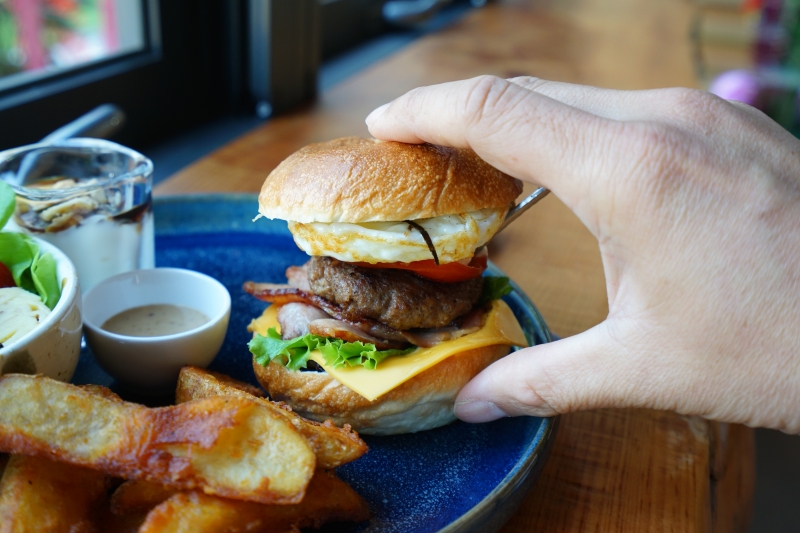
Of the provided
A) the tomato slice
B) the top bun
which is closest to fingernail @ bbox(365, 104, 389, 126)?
the top bun

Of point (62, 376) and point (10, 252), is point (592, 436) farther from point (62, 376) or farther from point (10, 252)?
point (10, 252)

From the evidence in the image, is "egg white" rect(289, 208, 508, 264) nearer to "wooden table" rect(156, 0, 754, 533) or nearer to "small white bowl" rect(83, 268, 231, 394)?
"small white bowl" rect(83, 268, 231, 394)

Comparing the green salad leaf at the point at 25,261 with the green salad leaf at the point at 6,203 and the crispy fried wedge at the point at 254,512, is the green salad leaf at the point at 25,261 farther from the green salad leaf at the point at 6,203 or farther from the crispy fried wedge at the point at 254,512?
the crispy fried wedge at the point at 254,512

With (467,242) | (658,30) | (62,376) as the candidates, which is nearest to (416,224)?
(467,242)

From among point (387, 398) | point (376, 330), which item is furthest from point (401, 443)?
point (376, 330)

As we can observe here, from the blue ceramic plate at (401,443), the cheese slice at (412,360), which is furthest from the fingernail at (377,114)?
the blue ceramic plate at (401,443)

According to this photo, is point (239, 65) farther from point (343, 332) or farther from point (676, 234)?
point (676, 234)

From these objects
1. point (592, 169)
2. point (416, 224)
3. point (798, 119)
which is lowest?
point (798, 119)
